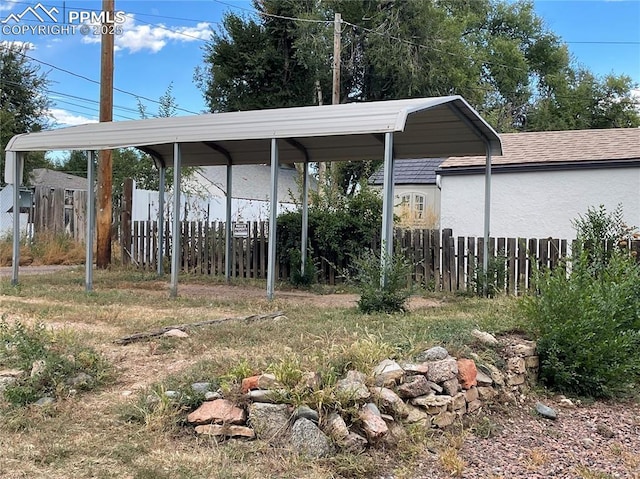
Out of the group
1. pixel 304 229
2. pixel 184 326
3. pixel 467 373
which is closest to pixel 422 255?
pixel 304 229

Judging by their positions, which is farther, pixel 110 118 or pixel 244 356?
pixel 110 118

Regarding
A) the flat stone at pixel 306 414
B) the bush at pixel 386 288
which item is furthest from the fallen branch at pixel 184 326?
the flat stone at pixel 306 414

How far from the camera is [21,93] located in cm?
2169

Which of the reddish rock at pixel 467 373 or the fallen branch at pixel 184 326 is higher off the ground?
the fallen branch at pixel 184 326

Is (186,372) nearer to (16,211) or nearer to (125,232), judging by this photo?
(16,211)

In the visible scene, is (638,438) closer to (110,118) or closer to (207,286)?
(207,286)

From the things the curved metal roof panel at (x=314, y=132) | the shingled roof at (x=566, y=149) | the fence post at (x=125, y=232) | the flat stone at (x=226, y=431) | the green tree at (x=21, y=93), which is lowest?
the flat stone at (x=226, y=431)

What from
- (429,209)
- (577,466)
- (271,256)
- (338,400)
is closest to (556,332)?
(577,466)

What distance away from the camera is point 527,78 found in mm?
35500

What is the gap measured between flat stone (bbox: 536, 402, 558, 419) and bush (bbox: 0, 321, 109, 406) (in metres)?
3.24

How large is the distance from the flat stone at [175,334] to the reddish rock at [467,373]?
2.46 meters

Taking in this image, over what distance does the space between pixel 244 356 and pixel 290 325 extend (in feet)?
4.78

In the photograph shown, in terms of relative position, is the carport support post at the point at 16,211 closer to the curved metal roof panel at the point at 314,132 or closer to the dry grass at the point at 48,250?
the curved metal roof panel at the point at 314,132

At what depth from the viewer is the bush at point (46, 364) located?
12.9 ft
